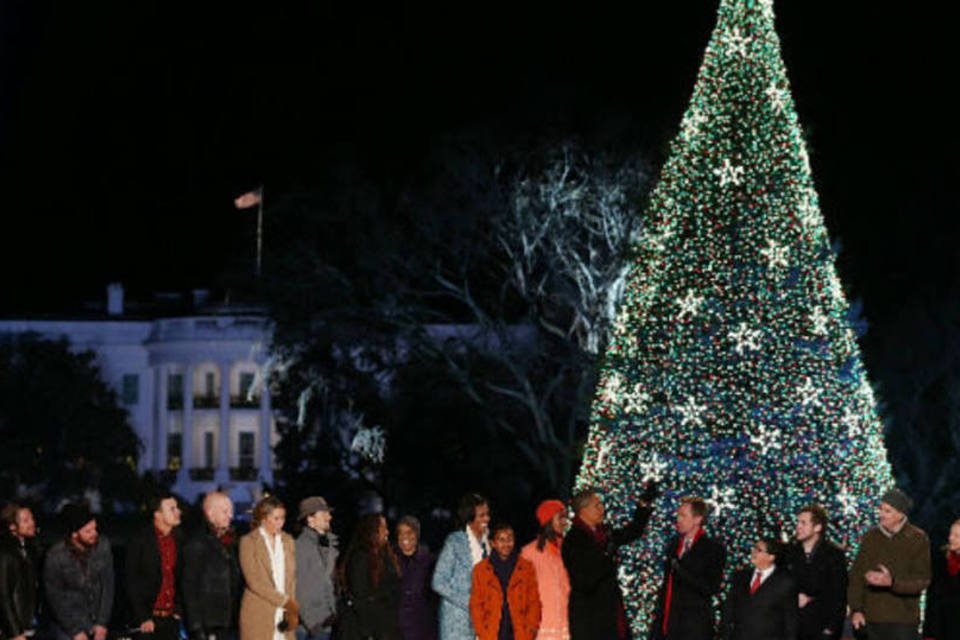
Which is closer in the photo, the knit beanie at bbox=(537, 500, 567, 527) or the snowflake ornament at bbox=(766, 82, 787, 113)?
the knit beanie at bbox=(537, 500, 567, 527)

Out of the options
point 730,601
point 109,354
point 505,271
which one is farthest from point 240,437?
point 730,601

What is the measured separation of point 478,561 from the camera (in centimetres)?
1683

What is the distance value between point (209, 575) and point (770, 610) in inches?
170

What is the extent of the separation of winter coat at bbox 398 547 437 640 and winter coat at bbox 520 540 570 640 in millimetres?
1049

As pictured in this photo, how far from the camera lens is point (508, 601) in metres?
16.4

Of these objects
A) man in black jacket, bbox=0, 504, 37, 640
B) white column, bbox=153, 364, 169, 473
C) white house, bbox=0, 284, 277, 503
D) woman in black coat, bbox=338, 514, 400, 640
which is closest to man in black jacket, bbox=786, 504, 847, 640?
woman in black coat, bbox=338, 514, 400, 640

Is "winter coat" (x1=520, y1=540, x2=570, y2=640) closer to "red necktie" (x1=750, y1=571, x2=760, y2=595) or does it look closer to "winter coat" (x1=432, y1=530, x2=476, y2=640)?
"winter coat" (x1=432, y1=530, x2=476, y2=640)

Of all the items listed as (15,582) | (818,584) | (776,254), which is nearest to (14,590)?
(15,582)

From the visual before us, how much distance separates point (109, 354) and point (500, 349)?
68.0m

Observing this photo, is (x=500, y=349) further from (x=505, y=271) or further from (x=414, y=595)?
(x=414, y=595)

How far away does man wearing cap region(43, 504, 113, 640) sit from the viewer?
629 inches

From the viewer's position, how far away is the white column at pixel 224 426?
342 ft

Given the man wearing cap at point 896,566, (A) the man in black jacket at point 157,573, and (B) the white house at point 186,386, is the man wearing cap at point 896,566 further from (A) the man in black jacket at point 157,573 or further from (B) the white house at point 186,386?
(B) the white house at point 186,386

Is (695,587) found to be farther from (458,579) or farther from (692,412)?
(692,412)
